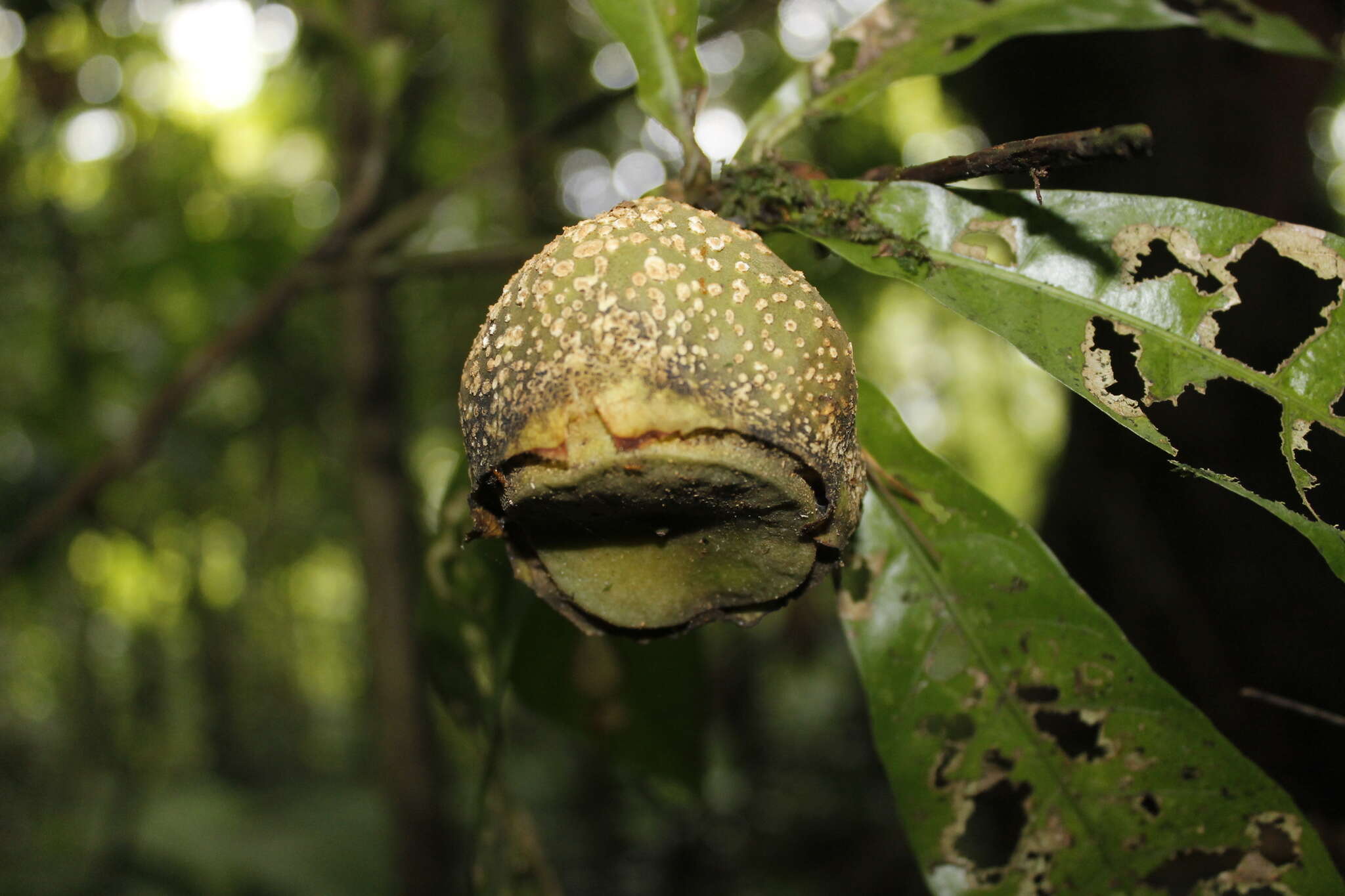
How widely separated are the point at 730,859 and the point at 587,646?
4.94 meters

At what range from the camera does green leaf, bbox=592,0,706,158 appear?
1.14 m

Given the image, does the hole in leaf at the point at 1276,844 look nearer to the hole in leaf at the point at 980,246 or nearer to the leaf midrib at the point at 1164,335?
the leaf midrib at the point at 1164,335

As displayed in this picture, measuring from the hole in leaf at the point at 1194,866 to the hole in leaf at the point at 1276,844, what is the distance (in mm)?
36

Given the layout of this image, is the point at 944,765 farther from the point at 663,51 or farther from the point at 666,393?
the point at 663,51

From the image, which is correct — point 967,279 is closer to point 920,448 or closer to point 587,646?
point 920,448

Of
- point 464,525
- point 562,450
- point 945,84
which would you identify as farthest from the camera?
point 945,84

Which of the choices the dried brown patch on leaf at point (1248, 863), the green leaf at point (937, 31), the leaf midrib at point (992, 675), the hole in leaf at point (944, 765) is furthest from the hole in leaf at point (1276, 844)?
the green leaf at point (937, 31)

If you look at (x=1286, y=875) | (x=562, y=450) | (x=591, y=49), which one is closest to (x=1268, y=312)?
(x=1286, y=875)

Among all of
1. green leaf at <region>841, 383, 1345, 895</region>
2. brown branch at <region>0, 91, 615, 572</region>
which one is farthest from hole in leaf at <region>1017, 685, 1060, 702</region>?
brown branch at <region>0, 91, 615, 572</region>

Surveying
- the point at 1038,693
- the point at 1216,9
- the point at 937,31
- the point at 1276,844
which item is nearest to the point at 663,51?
the point at 937,31

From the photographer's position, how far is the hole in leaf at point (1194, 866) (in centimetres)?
113

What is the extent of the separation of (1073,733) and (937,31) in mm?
937

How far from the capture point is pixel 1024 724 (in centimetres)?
117

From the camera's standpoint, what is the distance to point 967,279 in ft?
3.28
